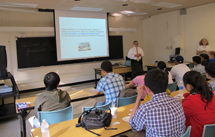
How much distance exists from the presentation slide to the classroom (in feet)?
1.24

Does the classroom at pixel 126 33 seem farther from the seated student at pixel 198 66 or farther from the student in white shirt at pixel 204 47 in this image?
the seated student at pixel 198 66

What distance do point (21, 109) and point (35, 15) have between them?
4.89m

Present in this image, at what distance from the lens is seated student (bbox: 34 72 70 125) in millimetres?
2219

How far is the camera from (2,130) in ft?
11.7

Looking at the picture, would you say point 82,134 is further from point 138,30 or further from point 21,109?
point 138,30

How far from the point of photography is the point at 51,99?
2232mm

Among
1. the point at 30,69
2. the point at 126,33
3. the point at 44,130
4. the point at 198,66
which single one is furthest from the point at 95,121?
the point at 126,33

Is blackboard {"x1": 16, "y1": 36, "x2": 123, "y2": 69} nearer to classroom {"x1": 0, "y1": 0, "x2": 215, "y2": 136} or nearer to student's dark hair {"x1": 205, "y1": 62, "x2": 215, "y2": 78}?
classroom {"x1": 0, "y1": 0, "x2": 215, "y2": 136}

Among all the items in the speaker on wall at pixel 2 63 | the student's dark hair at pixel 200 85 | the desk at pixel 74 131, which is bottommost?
the desk at pixel 74 131

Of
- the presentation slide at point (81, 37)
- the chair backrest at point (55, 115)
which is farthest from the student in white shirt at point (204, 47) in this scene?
the chair backrest at point (55, 115)

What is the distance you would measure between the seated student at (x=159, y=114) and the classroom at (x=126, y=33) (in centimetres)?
484

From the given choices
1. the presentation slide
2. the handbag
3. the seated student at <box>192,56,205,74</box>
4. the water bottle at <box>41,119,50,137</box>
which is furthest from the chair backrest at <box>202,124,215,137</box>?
the presentation slide

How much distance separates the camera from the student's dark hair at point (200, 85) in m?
1.70

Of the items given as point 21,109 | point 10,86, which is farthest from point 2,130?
point 21,109
